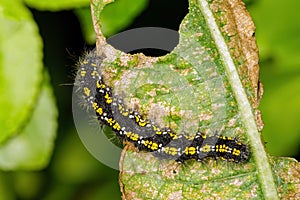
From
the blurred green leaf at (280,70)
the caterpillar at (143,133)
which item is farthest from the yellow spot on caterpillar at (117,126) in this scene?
the blurred green leaf at (280,70)

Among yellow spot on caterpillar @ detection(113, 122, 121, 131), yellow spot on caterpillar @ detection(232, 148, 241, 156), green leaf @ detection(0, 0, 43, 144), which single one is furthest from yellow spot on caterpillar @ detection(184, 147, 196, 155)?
green leaf @ detection(0, 0, 43, 144)

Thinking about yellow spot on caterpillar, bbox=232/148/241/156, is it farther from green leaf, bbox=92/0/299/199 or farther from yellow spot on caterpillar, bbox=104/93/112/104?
yellow spot on caterpillar, bbox=104/93/112/104

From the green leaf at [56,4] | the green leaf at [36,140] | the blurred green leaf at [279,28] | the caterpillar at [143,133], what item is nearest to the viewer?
the green leaf at [56,4]

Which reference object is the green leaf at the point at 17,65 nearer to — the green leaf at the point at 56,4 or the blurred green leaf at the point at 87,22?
the green leaf at the point at 56,4

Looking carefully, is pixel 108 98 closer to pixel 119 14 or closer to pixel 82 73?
pixel 82 73

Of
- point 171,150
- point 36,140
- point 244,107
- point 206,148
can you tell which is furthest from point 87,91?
point 244,107

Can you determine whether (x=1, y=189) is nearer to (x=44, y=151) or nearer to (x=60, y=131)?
(x=60, y=131)

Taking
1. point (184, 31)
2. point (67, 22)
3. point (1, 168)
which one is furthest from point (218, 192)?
point (67, 22)
